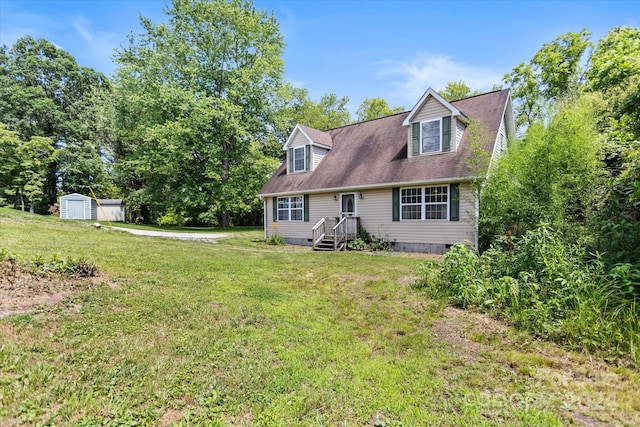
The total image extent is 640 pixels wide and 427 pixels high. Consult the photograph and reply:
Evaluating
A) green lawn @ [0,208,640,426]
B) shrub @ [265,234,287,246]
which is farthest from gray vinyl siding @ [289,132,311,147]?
green lawn @ [0,208,640,426]

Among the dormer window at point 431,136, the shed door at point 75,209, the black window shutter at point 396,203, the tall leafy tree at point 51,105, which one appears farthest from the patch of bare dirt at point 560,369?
the tall leafy tree at point 51,105

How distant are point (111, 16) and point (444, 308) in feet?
40.1

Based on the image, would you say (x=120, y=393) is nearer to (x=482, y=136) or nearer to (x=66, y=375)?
(x=66, y=375)

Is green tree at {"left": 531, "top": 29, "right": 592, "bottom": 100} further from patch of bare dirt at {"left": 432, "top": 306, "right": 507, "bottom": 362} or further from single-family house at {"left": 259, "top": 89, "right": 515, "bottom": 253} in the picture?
patch of bare dirt at {"left": 432, "top": 306, "right": 507, "bottom": 362}

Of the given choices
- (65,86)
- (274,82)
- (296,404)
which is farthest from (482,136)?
(65,86)

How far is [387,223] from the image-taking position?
1231cm

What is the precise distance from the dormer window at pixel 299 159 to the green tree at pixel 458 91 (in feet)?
54.2

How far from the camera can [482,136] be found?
10516mm

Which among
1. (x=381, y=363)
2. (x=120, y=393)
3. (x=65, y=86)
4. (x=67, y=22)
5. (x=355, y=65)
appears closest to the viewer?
(x=120, y=393)

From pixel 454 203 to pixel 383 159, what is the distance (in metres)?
3.76

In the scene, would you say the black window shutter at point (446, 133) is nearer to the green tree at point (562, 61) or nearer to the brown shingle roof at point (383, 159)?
the brown shingle roof at point (383, 159)

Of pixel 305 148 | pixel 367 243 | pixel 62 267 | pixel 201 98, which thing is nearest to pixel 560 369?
pixel 62 267

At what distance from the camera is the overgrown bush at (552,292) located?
335cm

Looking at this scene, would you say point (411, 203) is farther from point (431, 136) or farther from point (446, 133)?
point (446, 133)
